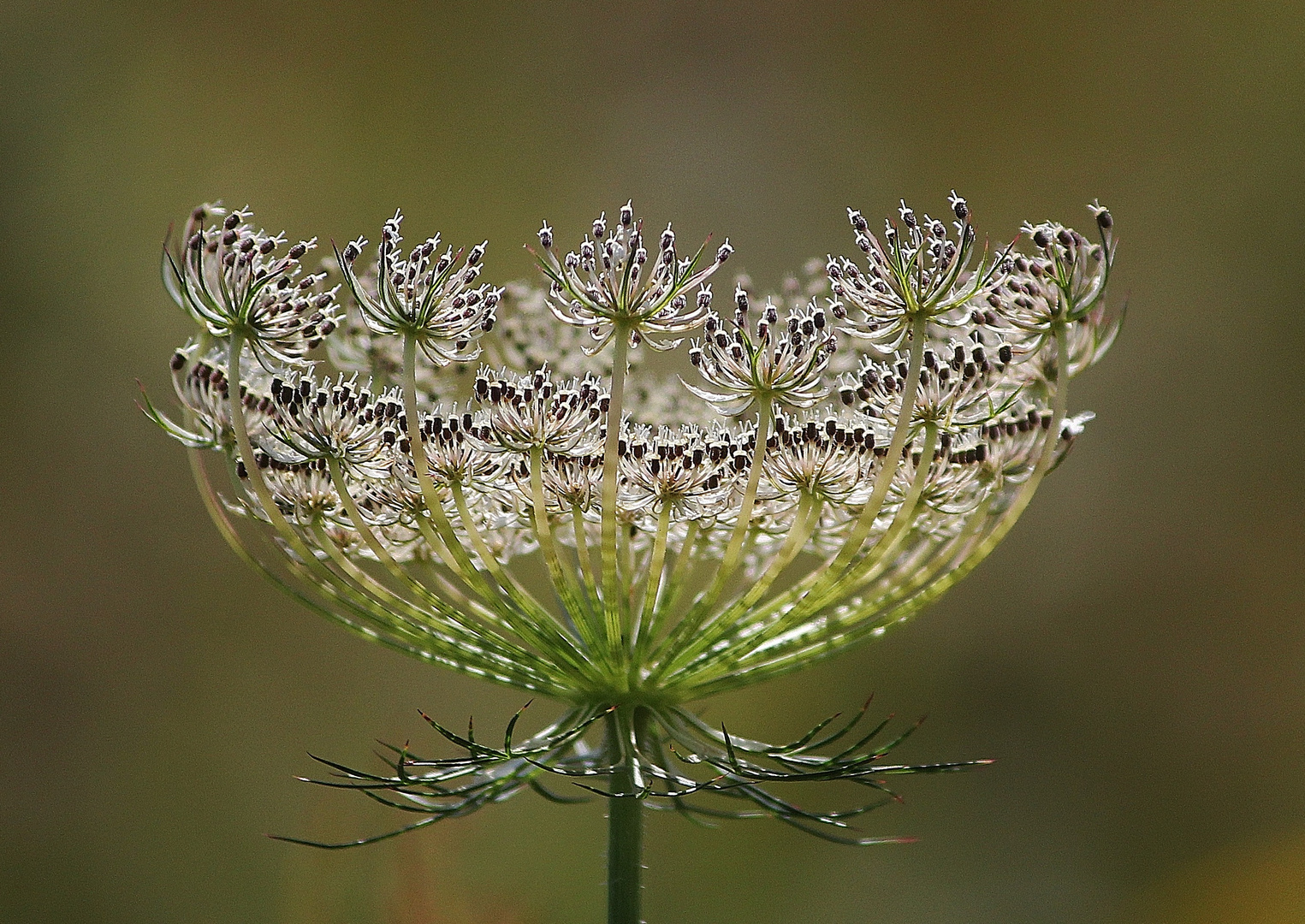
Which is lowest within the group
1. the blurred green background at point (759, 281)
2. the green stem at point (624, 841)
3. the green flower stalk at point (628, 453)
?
the green stem at point (624, 841)

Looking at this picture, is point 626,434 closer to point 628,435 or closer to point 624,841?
point 628,435

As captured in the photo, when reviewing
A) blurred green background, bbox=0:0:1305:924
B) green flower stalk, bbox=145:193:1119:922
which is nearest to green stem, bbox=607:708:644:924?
green flower stalk, bbox=145:193:1119:922

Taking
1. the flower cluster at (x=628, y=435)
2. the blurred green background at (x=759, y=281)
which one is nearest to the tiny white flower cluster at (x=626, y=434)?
the flower cluster at (x=628, y=435)

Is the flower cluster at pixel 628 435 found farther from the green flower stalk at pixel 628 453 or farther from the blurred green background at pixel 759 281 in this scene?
the blurred green background at pixel 759 281

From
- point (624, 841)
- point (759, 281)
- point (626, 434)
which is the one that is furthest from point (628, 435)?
point (759, 281)

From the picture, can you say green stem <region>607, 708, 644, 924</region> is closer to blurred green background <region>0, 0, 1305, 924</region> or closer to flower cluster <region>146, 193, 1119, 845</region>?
flower cluster <region>146, 193, 1119, 845</region>

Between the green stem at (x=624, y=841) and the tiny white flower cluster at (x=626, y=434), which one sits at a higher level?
the tiny white flower cluster at (x=626, y=434)

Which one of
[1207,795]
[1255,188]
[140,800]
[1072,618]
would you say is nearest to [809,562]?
[1072,618]
